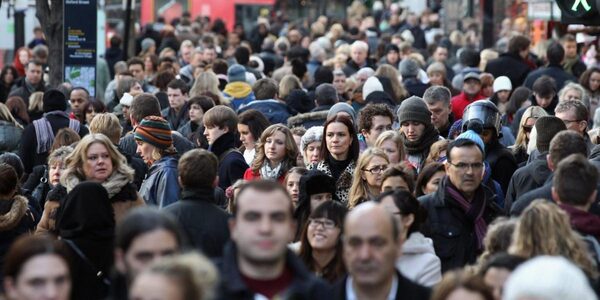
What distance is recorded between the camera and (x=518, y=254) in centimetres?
772

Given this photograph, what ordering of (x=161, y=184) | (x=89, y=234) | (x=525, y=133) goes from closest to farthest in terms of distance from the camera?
1. (x=89, y=234)
2. (x=161, y=184)
3. (x=525, y=133)

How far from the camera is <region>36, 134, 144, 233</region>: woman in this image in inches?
391

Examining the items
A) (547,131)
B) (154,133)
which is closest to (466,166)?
(547,131)

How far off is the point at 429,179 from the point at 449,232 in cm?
97

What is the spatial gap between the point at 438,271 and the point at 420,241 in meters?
0.20

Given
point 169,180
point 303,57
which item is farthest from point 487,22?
point 169,180

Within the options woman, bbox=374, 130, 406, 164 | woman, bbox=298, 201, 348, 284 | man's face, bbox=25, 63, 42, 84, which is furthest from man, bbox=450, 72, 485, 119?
woman, bbox=298, 201, 348, 284

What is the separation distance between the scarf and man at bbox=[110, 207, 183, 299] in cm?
336

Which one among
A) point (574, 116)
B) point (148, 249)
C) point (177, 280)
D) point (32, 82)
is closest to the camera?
point (177, 280)

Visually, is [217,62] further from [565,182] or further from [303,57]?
[565,182]

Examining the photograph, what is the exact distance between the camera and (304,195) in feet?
33.4

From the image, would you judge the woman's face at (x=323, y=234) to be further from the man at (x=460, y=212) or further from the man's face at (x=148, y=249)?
the man's face at (x=148, y=249)

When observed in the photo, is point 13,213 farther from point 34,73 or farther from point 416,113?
point 34,73

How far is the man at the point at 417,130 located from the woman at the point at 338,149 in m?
0.54
